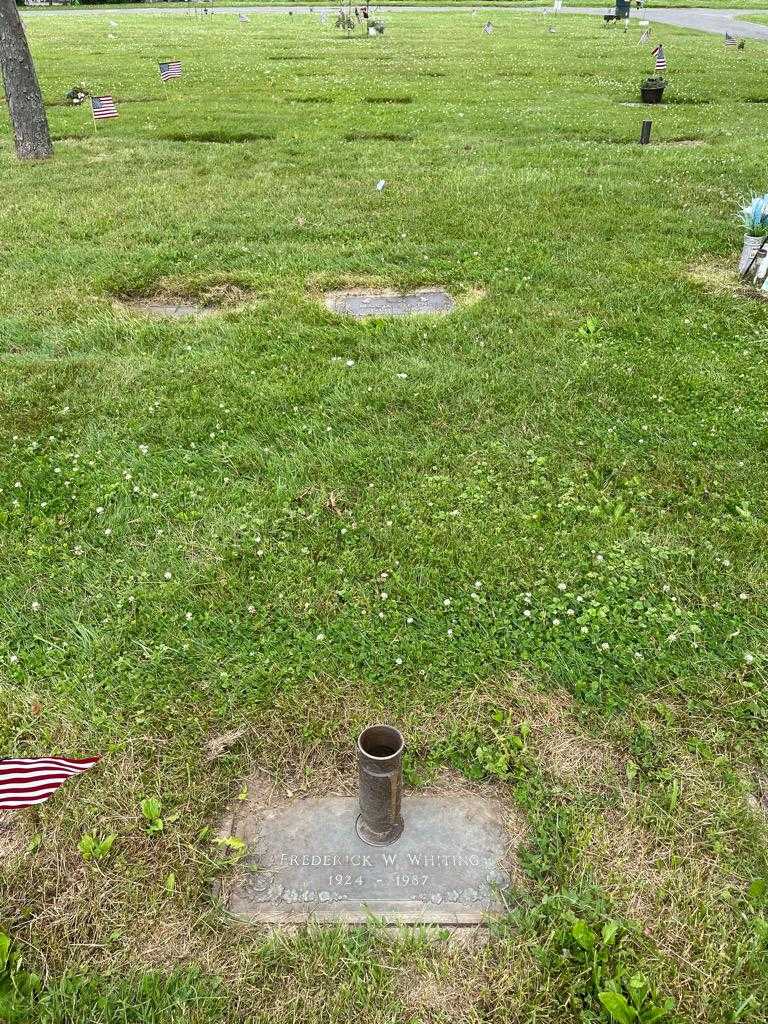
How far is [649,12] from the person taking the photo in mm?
36500

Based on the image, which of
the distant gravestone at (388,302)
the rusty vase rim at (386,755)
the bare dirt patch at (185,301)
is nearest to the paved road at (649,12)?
the distant gravestone at (388,302)

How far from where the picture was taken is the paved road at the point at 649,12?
29.1m

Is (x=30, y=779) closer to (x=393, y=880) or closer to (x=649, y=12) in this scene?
(x=393, y=880)

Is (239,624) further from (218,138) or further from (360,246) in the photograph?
(218,138)

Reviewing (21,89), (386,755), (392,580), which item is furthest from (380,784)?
(21,89)

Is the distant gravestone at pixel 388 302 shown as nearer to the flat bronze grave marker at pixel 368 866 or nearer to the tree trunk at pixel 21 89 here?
the flat bronze grave marker at pixel 368 866

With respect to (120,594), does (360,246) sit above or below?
above

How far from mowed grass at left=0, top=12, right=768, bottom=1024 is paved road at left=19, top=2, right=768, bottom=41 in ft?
88.3

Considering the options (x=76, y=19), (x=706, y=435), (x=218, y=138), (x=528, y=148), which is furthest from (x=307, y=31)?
(x=706, y=435)

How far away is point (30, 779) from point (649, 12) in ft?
150

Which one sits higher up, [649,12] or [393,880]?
[649,12]

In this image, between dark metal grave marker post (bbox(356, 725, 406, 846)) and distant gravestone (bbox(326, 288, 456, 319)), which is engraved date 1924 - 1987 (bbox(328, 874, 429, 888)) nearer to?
dark metal grave marker post (bbox(356, 725, 406, 846))

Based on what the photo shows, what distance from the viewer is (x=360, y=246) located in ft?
24.2

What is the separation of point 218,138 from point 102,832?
12.5 meters
